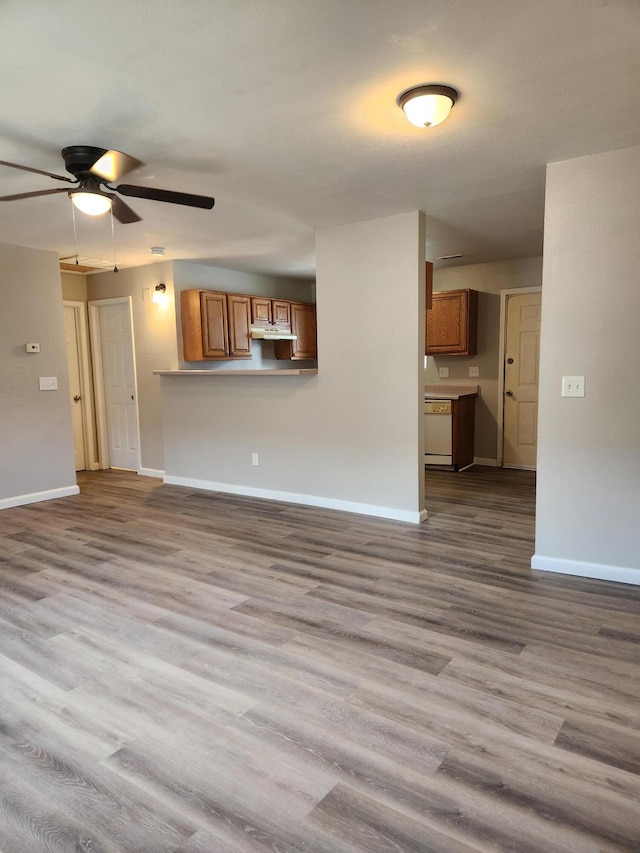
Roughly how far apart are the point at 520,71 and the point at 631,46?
0.39m

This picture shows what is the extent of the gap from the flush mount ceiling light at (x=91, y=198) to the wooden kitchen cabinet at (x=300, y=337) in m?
4.61

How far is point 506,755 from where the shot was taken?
69.6 inches

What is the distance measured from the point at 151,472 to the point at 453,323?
13.5 ft

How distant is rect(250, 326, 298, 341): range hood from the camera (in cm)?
668

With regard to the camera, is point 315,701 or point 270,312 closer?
point 315,701

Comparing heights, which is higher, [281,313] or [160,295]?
[160,295]

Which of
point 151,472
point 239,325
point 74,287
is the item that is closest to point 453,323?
point 239,325

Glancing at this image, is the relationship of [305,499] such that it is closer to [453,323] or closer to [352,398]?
[352,398]

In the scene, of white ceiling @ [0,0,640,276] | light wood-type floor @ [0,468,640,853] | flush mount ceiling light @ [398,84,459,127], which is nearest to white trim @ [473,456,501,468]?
light wood-type floor @ [0,468,640,853]

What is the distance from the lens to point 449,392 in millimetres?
6523

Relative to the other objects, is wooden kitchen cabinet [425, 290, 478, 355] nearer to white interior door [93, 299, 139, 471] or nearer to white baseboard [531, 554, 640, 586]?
white baseboard [531, 554, 640, 586]

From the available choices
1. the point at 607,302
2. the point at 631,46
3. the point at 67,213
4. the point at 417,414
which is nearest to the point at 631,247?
the point at 607,302

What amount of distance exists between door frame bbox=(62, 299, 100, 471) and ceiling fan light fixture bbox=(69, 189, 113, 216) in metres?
4.36

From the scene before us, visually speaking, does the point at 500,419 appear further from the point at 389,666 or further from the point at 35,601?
the point at 35,601
